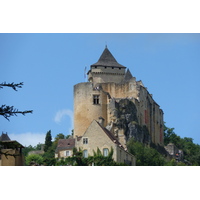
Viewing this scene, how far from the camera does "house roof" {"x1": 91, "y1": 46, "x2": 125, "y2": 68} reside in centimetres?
6512

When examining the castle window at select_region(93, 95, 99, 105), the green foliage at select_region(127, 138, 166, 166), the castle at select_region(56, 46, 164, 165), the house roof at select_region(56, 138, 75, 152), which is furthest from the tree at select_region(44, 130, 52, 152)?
the green foliage at select_region(127, 138, 166, 166)

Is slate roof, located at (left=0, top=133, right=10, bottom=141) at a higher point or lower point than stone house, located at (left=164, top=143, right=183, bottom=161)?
higher

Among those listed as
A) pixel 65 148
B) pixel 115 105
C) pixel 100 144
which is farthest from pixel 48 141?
pixel 100 144

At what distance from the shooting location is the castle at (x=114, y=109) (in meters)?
50.9

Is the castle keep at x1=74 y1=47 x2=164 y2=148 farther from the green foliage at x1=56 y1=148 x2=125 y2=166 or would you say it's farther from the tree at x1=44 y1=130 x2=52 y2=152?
the tree at x1=44 y1=130 x2=52 y2=152

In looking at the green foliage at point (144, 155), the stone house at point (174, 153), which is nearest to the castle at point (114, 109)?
the green foliage at point (144, 155)

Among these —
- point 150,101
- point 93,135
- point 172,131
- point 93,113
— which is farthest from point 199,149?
point 93,135

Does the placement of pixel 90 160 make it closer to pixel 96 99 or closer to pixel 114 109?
pixel 114 109

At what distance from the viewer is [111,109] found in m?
55.7

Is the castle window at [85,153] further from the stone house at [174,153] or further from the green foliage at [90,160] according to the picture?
the stone house at [174,153]

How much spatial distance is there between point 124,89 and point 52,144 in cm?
1124

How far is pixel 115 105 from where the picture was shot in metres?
56.1

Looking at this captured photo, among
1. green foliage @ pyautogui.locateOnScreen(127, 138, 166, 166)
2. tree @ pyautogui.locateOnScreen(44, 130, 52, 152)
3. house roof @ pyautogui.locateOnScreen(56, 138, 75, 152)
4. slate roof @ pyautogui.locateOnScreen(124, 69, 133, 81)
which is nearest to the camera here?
green foliage @ pyautogui.locateOnScreen(127, 138, 166, 166)

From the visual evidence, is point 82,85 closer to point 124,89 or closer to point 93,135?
point 124,89
